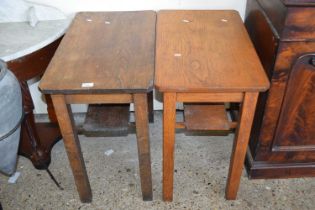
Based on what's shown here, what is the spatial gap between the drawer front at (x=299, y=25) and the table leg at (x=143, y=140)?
564mm

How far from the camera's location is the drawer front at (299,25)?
43.0 inches

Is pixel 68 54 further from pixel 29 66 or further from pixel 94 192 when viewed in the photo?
pixel 94 192

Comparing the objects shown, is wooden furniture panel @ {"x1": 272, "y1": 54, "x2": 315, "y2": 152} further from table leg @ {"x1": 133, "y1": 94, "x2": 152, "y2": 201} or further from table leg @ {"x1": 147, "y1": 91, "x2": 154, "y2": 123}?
table leg @ {"x1": 147, "y1": 91, "x2": 154, "y2": 123}

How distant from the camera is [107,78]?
111 cm

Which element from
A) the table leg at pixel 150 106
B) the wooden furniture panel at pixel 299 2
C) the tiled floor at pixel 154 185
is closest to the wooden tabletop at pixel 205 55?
the wooden furniture panel at pixel 299 2

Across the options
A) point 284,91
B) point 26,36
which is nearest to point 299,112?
point 284,91

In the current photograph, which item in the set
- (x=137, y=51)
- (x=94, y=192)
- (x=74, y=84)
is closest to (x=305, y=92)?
(x=137, y=51)

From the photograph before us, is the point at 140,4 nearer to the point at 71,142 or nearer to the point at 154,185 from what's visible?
the point at 71,142

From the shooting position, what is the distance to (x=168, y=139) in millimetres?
1248

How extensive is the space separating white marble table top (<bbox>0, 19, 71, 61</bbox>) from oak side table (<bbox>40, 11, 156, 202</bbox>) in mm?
75

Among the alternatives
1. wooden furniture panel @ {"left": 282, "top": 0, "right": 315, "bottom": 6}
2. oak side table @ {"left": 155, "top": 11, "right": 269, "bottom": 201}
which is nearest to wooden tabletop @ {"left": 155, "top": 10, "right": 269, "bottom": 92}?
oak side table @ {"left": 155, "top": 11, "right": 269, "bottom": 201}

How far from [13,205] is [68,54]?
0.82 meters

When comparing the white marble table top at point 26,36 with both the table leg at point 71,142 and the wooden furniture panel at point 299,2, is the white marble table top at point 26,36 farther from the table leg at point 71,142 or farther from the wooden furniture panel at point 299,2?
the wooden furniture panel at point 299,2

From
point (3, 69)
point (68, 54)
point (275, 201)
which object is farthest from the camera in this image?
point (275, 201)
